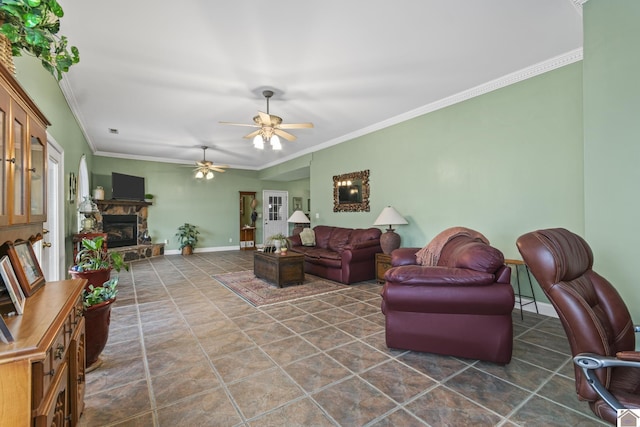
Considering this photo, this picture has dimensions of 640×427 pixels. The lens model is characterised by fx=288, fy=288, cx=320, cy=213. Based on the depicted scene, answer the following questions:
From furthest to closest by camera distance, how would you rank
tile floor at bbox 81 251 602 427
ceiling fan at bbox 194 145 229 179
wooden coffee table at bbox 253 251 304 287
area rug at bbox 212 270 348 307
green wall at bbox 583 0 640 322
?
1. ceiling fan at bbox 194 145 229 179
2. wooden coffee table at bbox 253 251 304 287
3. area rug at bbox 212 270 348 307
4. green wall at bbox 583 0 640 322
5. tile floor at bbox 81 251 602 427

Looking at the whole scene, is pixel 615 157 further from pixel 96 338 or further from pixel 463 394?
pixel 96 338

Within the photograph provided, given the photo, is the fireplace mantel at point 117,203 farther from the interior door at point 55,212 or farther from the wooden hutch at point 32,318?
the wooden hutch at point 32,318

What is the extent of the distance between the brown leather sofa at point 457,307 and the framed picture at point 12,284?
221cm

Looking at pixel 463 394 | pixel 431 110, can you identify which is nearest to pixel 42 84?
pixel 463 394

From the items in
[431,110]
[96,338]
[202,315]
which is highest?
[431,110]

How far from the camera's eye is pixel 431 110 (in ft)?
14.7

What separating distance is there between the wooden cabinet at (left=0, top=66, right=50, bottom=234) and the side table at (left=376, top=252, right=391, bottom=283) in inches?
161

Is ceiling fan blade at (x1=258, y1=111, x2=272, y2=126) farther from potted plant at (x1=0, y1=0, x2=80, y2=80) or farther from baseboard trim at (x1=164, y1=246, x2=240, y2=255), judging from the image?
baseboard trim at (x1=164, y1=246, x2=240, y2=255)

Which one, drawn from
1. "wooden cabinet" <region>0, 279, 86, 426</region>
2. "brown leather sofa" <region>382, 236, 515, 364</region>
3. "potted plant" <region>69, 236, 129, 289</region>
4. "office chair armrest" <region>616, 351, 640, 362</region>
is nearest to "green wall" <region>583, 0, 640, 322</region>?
"brown leather sofa" <region>382, 236, 515, 364</region>

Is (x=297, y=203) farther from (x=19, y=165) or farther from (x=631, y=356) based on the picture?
(x=631, y=356)

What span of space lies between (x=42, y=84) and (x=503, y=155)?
5.12 m

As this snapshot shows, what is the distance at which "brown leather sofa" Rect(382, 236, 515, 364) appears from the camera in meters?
2.19

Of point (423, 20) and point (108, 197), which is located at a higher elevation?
point (423, 20)

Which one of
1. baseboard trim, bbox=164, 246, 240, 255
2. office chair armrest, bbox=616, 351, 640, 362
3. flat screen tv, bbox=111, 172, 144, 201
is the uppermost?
flat screen tv, bbox=111, 172, 144, 201
